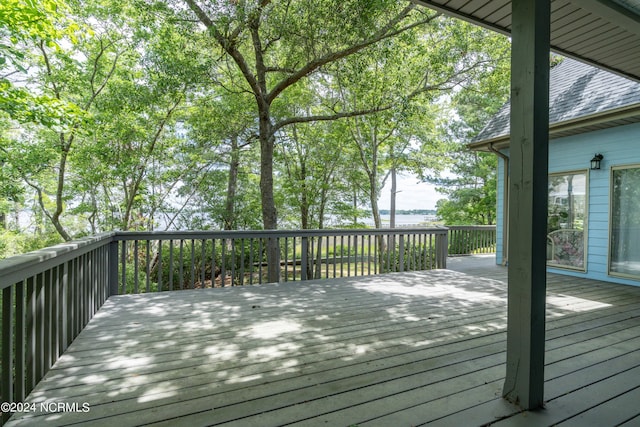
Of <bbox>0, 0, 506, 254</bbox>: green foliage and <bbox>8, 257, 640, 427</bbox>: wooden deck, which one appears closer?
<bbox>8, 257, 640, 427</bbox>: wooden deck

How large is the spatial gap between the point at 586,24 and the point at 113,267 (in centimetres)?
532

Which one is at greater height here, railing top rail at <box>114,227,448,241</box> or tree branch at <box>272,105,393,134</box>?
tree branch at <box>272,105,393,134</box>

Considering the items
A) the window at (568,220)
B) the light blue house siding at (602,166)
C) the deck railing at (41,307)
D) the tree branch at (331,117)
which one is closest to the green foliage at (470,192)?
the tree branch at (331,117)

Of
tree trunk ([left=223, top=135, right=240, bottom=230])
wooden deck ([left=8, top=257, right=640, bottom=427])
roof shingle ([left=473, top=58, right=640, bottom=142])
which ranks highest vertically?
roof shingle ([left=473, top=58, right=640, bottom=142])

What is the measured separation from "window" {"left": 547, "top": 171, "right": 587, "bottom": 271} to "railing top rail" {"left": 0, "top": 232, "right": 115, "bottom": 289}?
6417mm

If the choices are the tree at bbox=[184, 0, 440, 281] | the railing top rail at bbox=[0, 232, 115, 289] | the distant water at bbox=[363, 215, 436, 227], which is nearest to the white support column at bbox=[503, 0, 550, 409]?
the railing top rail at bbox=[0, 232, 115, 289]

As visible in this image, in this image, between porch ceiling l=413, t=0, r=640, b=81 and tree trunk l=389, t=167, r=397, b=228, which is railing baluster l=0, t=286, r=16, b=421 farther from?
tree trunk l=389, t=167, r=397, b=228

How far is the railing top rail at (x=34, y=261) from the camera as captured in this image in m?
1.54

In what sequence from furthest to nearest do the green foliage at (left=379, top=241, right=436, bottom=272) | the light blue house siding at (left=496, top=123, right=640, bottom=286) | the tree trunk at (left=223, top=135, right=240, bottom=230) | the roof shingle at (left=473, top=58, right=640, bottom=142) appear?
the tree trunk at (left=223, top=135, right=240, bottom=230) → the green foliage at (left=379, top=241, right=436, bottom=272) → the light blue house siding at (left=496, top=123, right=640, bottom=286) → the roof shingle at (left=473, top=58, right=640, bottom=142)

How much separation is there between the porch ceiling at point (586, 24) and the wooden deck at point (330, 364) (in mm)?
2291

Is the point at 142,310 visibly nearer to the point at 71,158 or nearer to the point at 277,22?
the point at 277,22

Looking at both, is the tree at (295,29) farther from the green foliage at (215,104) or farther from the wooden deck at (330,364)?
the wooden deck at (330,364)

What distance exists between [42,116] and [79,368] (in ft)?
16.7

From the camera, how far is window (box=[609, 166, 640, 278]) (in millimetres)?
4980
